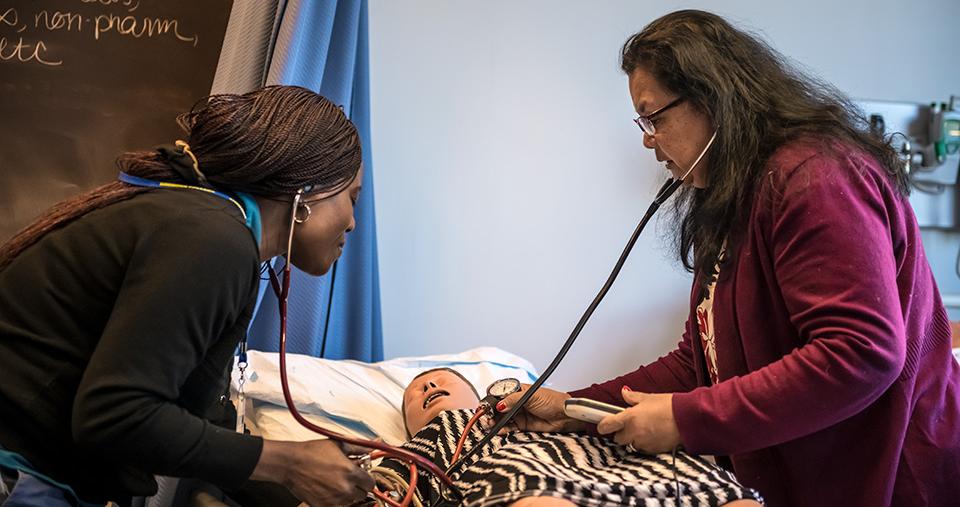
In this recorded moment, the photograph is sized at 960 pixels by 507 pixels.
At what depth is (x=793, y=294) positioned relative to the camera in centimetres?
112

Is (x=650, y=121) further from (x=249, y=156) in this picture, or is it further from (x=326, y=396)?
(x=326, y=396)

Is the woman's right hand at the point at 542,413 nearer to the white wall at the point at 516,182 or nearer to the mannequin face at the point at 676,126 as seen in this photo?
the mannequin face at the point at 676,126

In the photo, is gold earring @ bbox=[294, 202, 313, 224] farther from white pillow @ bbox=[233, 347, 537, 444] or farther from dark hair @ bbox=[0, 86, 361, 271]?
white pillow @ bbox=[233, 347, 537, 444]

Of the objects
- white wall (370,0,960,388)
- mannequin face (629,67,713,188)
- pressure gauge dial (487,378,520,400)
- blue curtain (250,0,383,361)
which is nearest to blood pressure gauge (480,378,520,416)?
pressure gauge dial (487,378,520,400)

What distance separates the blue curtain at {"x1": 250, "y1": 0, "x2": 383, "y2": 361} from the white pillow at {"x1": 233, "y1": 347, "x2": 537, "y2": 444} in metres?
0.15

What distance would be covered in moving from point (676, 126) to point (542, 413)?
1.59ft

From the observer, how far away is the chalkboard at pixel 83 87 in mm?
2180

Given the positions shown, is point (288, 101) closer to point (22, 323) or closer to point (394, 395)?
point (22, 323)

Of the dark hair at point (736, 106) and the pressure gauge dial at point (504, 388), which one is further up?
the dark hair at point (736, 106)

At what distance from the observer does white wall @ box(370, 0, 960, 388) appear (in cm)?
251

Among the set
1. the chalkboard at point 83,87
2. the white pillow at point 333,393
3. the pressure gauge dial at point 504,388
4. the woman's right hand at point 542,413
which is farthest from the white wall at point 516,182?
the woman's right hand at point 542,413

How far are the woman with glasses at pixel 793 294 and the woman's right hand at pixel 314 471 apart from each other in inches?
13.5

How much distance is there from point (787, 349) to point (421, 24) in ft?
5.31

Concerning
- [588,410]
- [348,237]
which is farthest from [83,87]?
[588,410]
